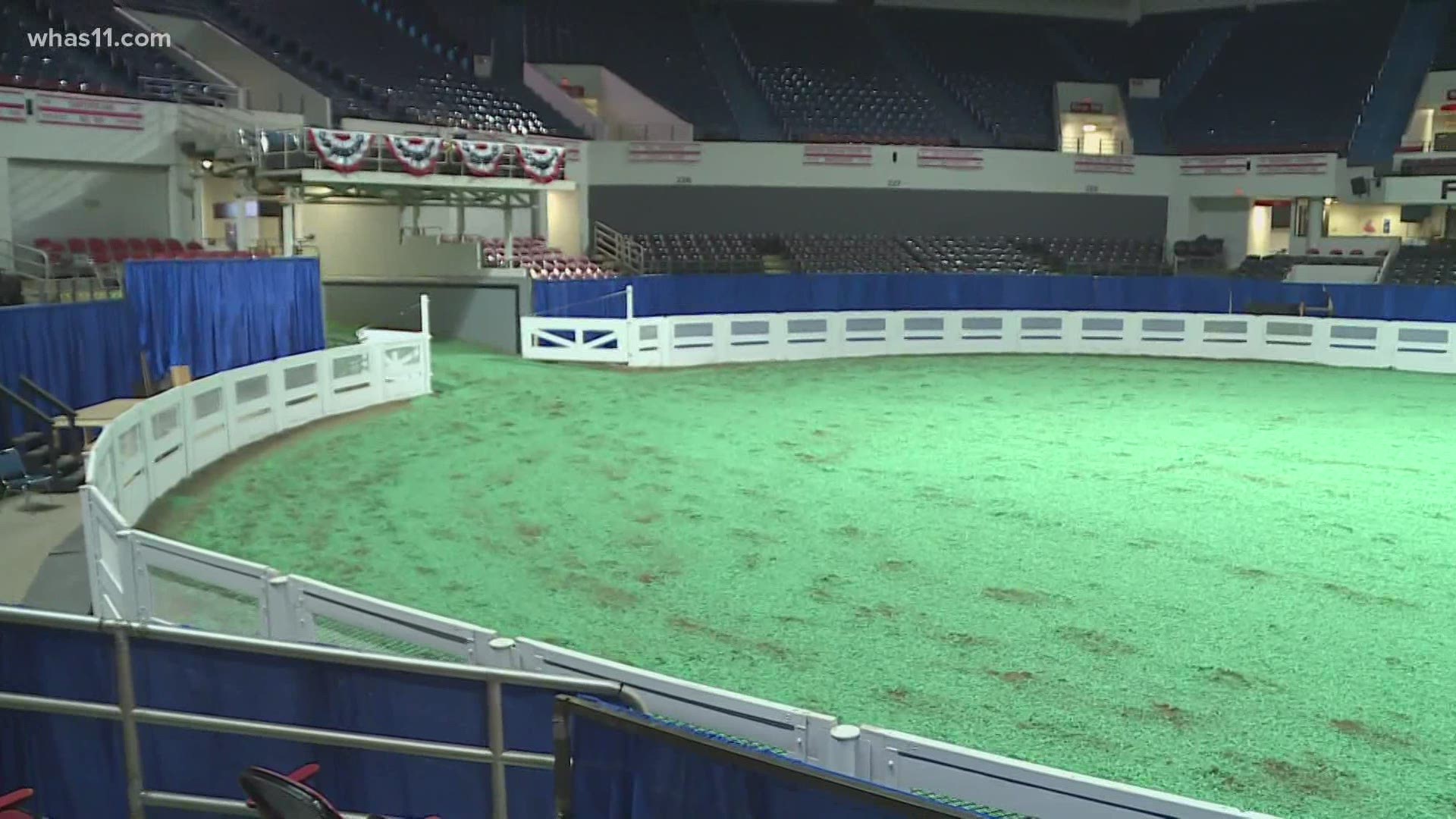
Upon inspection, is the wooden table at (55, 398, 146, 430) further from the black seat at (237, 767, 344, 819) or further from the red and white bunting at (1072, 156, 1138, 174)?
the red and white bunting at (1072, 156, 1138, 174)

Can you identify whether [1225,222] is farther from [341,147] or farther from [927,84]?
[341,147]

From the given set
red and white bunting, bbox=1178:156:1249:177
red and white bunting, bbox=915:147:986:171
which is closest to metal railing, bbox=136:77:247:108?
red and white bunting, bbox=915:147:986:171

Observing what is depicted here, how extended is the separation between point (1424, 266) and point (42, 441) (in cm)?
3536

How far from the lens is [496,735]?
14.3 feet

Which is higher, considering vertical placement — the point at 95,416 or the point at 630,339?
the point at 630,339

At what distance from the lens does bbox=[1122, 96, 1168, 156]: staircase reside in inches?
→ 1644

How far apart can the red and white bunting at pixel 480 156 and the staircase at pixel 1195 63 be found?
25840 millimetres

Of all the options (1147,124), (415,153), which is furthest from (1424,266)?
(415,153)

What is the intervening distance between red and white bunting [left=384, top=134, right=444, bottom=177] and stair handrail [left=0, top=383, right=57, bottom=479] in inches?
538

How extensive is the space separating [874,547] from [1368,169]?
34564mm

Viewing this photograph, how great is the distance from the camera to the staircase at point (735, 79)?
3916cm

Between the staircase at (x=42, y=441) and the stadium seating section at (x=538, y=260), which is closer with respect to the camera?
the staircase at (x=42, y=441)

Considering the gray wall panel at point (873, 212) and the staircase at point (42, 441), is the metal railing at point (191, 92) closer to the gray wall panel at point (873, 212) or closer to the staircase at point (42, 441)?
the gray wall panel at point (873, 212)

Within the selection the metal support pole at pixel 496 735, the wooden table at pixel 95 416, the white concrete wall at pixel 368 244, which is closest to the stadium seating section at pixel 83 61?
the white concrete wall at pixel 368 244
